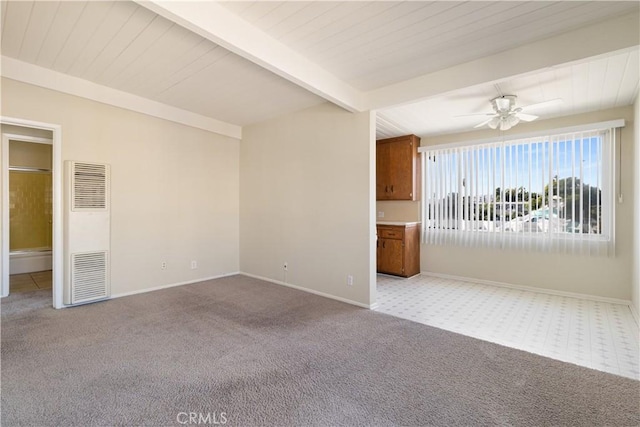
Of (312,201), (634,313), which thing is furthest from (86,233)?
(634,313)

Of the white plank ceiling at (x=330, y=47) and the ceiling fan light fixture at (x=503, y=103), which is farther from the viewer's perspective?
the ceiling fan light fixture at (x=503, y=103)

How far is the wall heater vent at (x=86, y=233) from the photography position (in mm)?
3594

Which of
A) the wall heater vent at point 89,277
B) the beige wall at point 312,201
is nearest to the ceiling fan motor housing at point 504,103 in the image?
the beige wall at point 312,201

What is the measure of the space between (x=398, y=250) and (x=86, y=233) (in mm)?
4626

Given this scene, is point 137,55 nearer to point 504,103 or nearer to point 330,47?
point 330,47

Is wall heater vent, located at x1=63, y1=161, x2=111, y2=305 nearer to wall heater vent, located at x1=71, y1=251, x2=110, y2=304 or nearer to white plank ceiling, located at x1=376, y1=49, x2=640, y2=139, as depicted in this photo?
wall heater vent, located at x1=71, y1=251, x2=110, y2=304

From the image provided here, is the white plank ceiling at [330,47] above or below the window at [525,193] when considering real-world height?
above

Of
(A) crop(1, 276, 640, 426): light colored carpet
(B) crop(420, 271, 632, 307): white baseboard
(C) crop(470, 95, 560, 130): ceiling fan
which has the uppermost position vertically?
(C) crop(470, 95, 560, 130): ceiling fan

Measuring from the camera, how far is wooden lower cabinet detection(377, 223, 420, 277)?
5223 mm

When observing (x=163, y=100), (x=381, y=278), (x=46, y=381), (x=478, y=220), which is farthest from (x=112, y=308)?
(x=478, y=220)

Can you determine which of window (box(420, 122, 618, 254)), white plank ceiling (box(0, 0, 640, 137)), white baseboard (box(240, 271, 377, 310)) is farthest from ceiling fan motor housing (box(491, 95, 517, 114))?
white baseboard (box(240, 271, 377, 310))

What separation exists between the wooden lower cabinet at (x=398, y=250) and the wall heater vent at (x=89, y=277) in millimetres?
4252

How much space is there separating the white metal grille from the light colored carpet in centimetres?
131

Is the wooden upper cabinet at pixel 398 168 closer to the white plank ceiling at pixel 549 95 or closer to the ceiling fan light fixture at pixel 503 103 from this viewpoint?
the white plank ceiling at pixel 549 95
